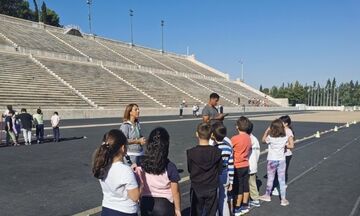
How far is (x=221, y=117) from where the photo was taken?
20.7 feet

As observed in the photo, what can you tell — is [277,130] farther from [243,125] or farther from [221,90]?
[221,90]

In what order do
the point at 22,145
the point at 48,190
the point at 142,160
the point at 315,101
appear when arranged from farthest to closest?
the point at 315,101
the point at 22,145
the point at 48,190
the point at 142,160

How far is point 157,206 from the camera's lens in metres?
3.93

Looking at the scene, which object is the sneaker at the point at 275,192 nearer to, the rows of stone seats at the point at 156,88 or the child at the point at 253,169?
the child at the point at 253,169

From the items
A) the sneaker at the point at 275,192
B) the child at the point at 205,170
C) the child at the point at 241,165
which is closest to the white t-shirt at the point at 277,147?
the child at the point at 241,165

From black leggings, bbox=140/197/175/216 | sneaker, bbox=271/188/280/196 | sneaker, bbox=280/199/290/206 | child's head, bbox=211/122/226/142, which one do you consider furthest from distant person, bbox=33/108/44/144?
black leggings, bbox=140/197/175/216

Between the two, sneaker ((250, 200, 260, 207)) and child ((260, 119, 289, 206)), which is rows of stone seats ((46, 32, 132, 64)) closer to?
child ((260, 119, 289, 206))

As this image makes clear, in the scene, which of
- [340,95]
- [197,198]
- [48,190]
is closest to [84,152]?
[48,190]

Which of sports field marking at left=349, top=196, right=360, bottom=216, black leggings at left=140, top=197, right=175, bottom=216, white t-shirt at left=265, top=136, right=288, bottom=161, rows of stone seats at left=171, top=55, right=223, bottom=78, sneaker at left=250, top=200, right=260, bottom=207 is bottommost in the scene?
sports field marking at left=349, top=196, right=360, bottom=216

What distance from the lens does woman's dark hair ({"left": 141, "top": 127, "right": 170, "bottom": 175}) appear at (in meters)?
3.87

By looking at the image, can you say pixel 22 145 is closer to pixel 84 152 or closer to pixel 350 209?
pixel 84 152

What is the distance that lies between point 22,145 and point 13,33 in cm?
3629

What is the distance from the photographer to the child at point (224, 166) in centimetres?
508

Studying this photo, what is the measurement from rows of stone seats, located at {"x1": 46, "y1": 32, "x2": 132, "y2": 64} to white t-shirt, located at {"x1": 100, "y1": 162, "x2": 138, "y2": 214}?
4944 cm
